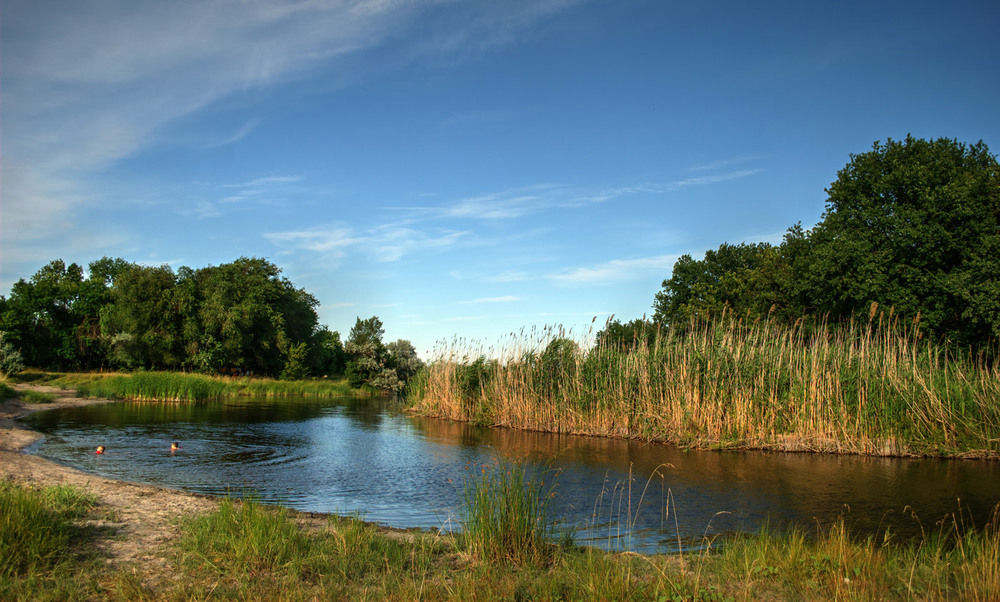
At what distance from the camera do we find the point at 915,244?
76.2ft

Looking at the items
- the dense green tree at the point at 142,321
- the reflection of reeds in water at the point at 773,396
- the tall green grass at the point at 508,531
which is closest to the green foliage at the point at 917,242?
the reflection of reeds in water at the point at 773,396

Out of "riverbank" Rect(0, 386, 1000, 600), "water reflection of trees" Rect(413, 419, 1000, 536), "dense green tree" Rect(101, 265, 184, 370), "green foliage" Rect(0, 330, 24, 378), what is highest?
"dense green tree" Rect(101, 265, 184, 370)

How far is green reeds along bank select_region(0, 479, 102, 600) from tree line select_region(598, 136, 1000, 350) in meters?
17.3

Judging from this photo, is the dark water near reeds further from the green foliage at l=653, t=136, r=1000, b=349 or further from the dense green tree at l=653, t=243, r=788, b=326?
the dense green tree at l=653, t=243, r=788, b=326

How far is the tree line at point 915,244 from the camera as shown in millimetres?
21359

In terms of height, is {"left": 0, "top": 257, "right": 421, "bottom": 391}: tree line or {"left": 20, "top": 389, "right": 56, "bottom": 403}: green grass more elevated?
{"left": 0, "top": 257, "right": 421, "bottom": 391}: tree line

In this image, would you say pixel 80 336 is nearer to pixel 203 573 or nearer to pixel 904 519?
pixel 203 573

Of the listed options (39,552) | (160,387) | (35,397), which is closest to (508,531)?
(39,552)

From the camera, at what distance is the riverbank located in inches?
185

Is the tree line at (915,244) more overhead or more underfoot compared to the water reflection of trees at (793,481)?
more overhead

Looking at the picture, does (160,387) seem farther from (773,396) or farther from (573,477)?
(773,396)

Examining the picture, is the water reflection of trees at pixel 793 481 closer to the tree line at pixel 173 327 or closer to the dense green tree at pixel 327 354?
the tree line at pixel 173 327

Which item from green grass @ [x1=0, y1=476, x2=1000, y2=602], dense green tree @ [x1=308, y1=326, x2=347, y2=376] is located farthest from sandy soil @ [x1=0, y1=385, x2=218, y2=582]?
dense green tree @ [x1=308, y1=326, x2=347, y2=376]

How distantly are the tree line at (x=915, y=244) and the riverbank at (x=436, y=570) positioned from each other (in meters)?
15.0
